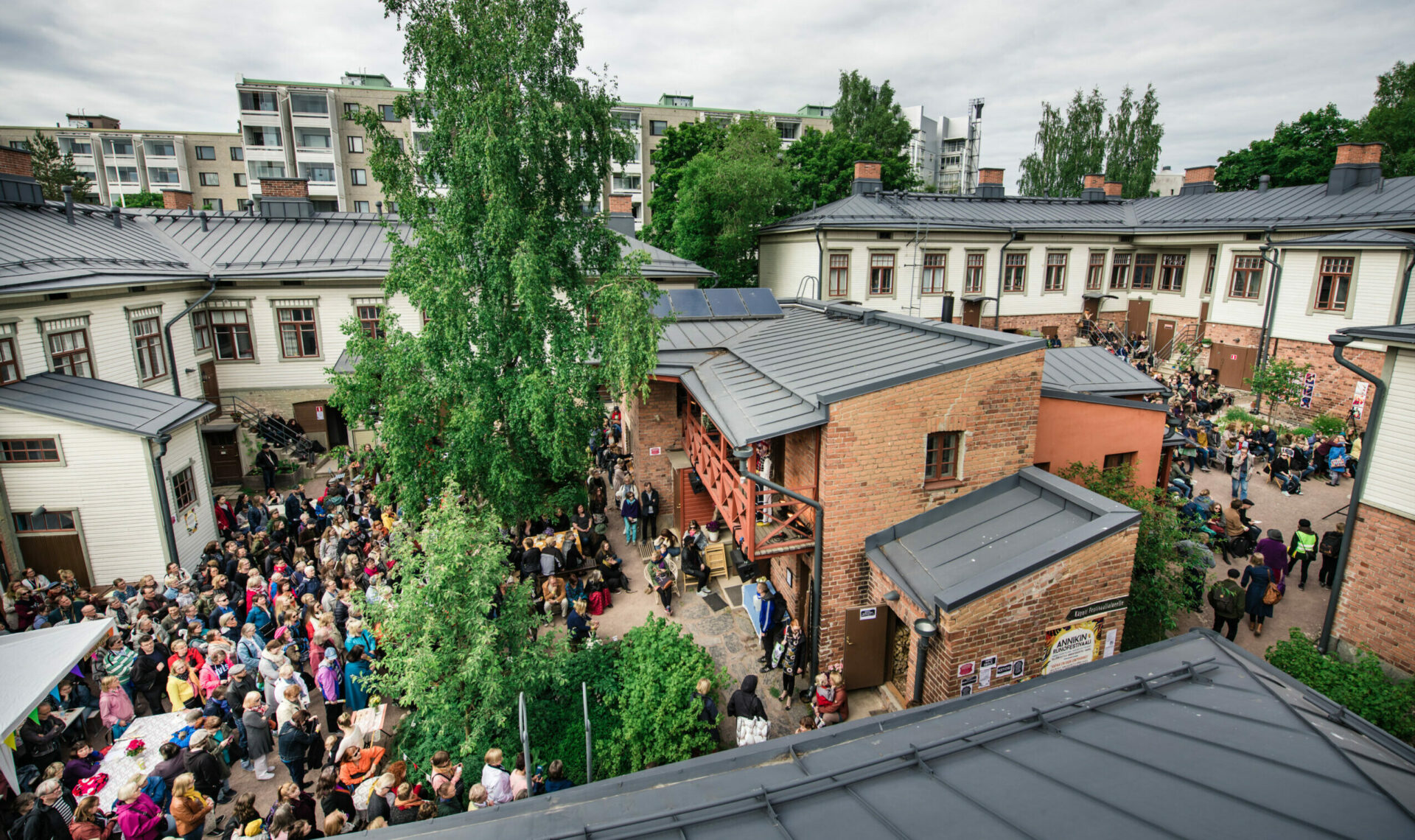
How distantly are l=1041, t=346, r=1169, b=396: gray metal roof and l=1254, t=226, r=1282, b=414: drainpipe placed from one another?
1494cm

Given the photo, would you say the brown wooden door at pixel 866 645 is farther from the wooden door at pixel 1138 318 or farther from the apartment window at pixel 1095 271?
the wooden door at pixel 1138 318

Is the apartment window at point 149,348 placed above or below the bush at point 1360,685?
above

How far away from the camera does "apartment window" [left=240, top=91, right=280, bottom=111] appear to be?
1874 inches

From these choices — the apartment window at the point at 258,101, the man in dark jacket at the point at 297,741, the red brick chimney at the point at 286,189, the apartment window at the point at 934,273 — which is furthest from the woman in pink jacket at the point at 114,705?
the apartment window at the point at 258,101

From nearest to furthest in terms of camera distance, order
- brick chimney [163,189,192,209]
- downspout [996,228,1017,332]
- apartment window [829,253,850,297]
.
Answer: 1. brick chimney [163,189,192,209]
2. apartment window [829,253,850,297]
3. downspout [996,228,1017,332]

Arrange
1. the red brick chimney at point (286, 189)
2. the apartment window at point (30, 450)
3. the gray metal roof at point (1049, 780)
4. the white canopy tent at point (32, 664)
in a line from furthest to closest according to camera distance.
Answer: the red brick chimney at point (286, 189)
the apartment window at point (30, 450)
the white canopy tent at point (32, 664)
the gray metal roof at point (1049, 780)

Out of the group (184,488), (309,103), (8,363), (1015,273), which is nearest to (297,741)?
(184,488)

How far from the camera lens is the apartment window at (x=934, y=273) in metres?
28.4

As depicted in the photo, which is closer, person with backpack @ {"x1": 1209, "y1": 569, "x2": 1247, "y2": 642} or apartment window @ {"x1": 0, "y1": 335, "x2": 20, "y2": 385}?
person with backpack @ {"x1": 1209, "y1": 569, "x2": 1247, "y2": 642}

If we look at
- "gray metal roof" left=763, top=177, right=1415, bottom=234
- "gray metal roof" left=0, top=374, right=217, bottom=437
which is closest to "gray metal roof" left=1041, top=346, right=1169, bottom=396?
"gray metal roof" left=763, top=177, right=1415, bottom=234

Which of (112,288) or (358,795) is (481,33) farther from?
(112,288)

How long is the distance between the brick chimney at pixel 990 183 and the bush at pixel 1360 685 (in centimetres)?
2861

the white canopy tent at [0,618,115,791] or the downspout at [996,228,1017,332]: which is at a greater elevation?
the downspout at [996,228,1017,332]

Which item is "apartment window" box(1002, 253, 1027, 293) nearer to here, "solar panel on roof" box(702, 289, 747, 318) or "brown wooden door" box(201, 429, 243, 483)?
"solar panel on roof" box(702, 289, 747, 318)
